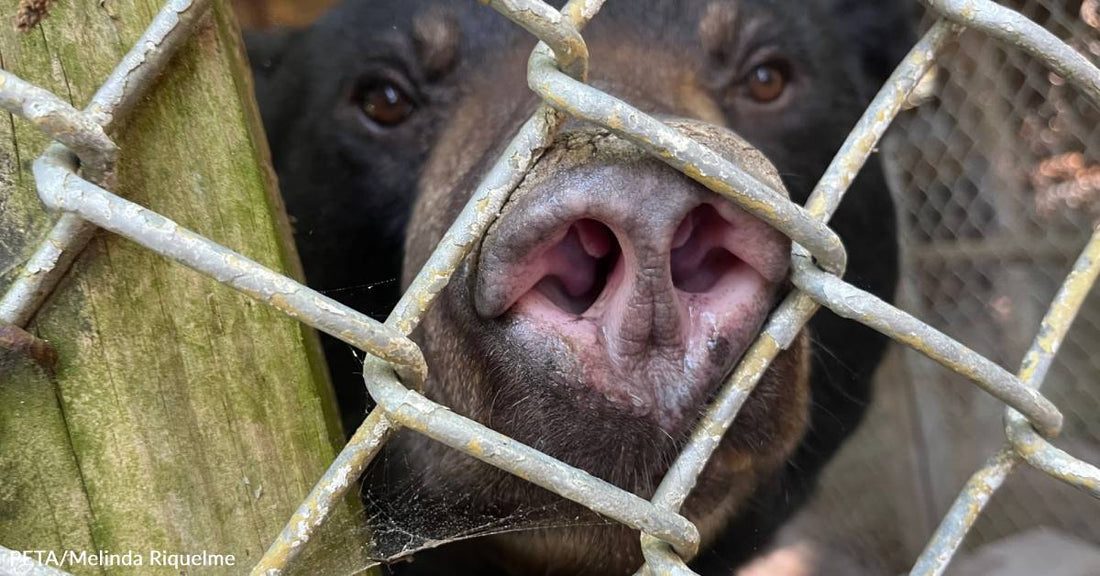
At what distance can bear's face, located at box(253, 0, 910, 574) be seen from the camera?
93 centimetres

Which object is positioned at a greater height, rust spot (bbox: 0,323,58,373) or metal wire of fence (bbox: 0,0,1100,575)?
metal wire of fence (bbox: 0,0,1100,575)

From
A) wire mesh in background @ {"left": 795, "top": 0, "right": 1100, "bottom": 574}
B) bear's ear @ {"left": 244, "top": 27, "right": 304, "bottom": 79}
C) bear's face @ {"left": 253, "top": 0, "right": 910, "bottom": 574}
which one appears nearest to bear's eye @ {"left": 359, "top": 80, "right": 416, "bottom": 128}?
bear's face @ {"left": 253, "top": 0, "right": 910, "bottom": 574}

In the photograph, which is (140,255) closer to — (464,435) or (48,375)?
(48,375)

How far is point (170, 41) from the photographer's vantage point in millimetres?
709

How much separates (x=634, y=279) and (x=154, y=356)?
1.55ft

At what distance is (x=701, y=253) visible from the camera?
101 cm

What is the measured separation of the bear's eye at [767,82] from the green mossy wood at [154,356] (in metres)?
1.39

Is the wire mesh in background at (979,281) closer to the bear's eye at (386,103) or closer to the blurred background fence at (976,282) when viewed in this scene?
the blurred background fence at (976,282)

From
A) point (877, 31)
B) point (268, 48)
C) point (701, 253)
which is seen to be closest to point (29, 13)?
point (701, 253)

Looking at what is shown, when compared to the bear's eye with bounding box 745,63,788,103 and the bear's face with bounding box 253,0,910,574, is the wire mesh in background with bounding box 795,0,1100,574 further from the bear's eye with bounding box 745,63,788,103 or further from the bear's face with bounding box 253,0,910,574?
the bear's eye with bounding box 745,63,788,103

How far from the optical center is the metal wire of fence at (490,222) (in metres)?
0.63

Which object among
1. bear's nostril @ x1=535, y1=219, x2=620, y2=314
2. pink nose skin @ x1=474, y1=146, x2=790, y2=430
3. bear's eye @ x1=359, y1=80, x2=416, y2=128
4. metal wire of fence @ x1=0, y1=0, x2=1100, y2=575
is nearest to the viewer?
metal wire of fence @ x1=0, y1=0, x2=1100, y2=575

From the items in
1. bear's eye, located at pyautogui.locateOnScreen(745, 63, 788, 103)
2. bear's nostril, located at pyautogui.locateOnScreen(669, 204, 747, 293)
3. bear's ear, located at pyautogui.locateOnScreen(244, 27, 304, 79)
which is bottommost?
bear's ear, located at pyautogui.locateOnScreen(244, 27, 304, 79)

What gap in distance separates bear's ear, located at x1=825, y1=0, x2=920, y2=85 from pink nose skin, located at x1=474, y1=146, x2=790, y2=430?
6.06ft
